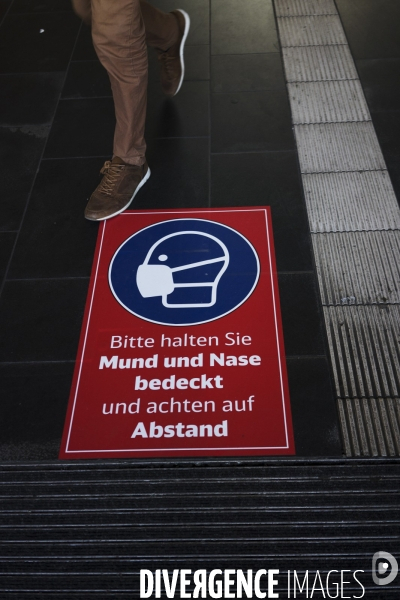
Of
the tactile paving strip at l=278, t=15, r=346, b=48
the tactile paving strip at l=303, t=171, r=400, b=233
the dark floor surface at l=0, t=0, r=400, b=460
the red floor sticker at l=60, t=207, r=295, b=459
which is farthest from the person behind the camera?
the tactile paving strip at l=278, t=15, r=346, b=48

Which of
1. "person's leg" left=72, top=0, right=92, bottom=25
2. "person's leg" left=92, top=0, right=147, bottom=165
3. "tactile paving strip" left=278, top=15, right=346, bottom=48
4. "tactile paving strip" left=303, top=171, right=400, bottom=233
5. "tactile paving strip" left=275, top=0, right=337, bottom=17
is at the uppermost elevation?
"tactile paving strip" left=275, top=0, right=337, bottom=17

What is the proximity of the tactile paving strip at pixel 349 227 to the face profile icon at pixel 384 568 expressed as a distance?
304 mm

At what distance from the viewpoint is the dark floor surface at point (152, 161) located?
199cm

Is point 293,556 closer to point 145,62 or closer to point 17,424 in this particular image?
point 17,424

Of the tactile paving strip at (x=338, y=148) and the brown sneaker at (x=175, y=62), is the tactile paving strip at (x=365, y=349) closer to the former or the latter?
the tactile paving strip at (x=338, y=148)

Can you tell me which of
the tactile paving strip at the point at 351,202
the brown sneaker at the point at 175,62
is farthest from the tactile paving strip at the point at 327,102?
the brown sneaker at the point at 175,62

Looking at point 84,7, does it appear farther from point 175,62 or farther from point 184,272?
point 184,272

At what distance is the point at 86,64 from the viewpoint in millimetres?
3412

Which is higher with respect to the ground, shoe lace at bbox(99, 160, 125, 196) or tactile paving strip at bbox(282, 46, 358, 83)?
tactile paving strip at bbox(282, 46, 358, 83)

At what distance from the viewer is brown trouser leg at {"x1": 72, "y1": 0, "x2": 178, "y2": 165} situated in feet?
7.23

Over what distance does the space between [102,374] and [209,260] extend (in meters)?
0.65

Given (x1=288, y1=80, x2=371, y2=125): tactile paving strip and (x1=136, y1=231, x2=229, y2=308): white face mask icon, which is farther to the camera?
(x1=288, y1=80, x2=371, y2=125): tactile paving strip

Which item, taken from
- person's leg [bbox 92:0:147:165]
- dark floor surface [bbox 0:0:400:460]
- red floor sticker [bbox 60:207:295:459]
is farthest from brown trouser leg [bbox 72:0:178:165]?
red floor sticker [bbox 60:207:295:459]

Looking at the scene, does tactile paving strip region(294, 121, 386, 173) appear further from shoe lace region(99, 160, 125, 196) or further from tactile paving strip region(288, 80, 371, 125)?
shoe lace region(99, 160, 125, 196)
